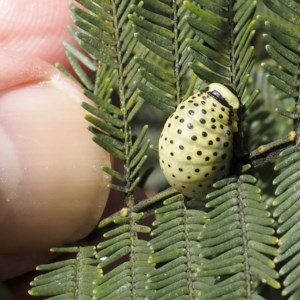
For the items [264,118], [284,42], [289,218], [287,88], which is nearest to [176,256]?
[289,218]

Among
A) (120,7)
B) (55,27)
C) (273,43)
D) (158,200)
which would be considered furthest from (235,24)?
(55,27)

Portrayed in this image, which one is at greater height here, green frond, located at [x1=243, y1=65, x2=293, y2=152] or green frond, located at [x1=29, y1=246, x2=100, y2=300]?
green frond, located at [x1=243, y1=65, x2=293, y2=152]

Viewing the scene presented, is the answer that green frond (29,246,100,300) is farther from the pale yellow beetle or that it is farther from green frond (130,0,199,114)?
green frond (130,0,199,114)

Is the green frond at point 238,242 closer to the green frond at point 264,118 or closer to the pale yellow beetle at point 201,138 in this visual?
the pale yellow beetle at point 201,138

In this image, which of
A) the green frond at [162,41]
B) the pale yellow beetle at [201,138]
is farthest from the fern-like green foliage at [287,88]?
the green frond at [162,41]

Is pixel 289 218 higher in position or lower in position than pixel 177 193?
lower

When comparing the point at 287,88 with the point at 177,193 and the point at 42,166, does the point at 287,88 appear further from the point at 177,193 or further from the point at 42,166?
the point at 42,166

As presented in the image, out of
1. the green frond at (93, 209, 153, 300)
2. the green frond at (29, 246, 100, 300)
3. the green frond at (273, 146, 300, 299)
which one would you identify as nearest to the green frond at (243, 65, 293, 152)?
the green frond at (273, 146, 300, 299)
